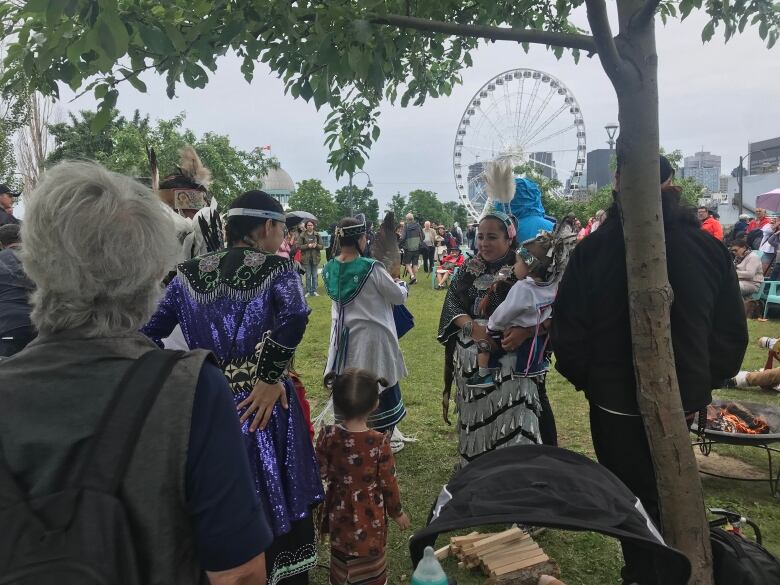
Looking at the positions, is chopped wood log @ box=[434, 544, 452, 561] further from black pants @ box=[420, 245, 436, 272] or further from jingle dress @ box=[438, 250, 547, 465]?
black pants @ box=[420, 245, 436, 272]

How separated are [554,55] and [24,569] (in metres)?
3.39

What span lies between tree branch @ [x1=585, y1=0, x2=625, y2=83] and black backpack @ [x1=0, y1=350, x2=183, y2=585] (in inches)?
65.4

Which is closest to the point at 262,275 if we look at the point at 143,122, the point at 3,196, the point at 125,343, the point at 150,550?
the point at 125,343

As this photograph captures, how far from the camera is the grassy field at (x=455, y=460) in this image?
10.1ft

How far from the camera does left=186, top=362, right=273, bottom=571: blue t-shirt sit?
1.14 metres

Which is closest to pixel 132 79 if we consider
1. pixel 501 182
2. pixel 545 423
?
pixel 501 182

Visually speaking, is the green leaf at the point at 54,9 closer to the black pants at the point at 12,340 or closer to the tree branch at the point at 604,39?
the tree branch at the point at 604,39

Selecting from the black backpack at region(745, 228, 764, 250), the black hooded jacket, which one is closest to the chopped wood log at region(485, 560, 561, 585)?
the black hooded jacket

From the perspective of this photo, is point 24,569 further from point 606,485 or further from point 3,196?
point 3,196

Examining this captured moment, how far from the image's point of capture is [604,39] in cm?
181

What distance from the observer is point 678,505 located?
6.63 ft

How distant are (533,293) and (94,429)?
246cm

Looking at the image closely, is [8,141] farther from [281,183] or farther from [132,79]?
[281,183]

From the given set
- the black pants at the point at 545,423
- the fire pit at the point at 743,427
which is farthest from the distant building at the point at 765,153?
the black pants at the point at 545,423
